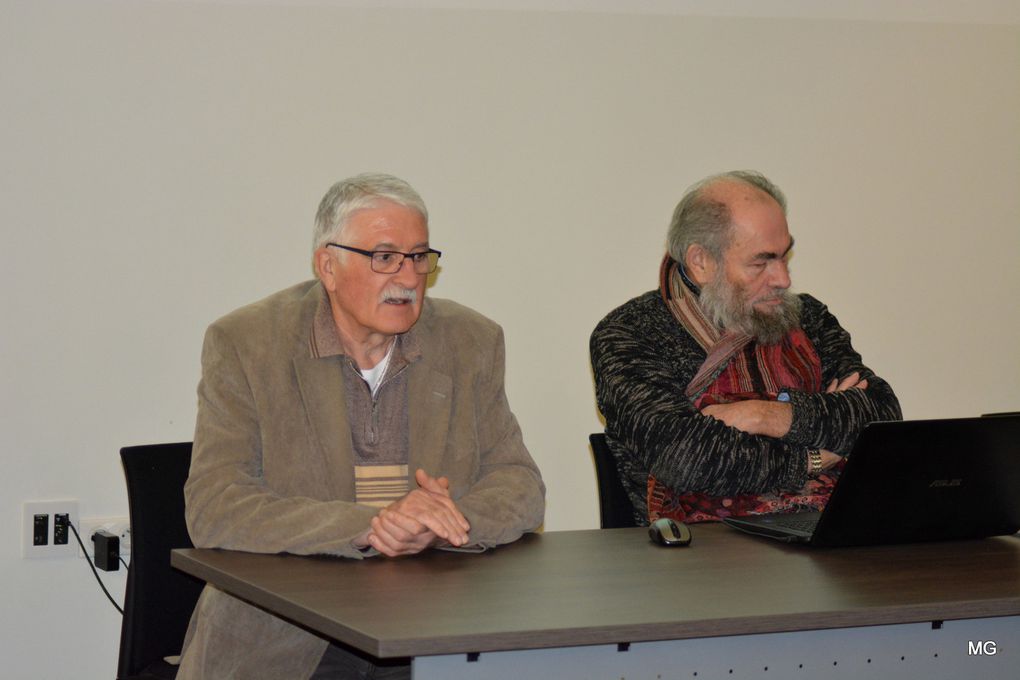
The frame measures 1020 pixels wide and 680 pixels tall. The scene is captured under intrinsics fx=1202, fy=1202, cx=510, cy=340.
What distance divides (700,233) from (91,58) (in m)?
1.73

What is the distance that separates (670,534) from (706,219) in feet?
3.65

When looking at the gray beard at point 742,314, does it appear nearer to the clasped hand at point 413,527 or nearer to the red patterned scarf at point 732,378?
the red patterned scarf at point 732,378

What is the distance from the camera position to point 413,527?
2.01m

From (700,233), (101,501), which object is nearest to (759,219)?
(700,233)

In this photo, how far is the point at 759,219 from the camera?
9.92 ft

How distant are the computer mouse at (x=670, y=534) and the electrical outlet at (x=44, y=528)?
6.07 ft

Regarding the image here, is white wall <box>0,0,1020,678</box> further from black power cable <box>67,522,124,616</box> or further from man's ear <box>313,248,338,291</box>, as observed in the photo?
man's ear <box>313,248,338,291</box>

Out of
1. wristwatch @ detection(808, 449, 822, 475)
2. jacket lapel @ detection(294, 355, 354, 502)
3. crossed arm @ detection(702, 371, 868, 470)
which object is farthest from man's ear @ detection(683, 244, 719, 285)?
jacket lapel @ detection(294, 355, 354, 502)

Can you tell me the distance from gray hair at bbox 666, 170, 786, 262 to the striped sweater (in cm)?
18

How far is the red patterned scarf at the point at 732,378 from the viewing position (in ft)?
9.18

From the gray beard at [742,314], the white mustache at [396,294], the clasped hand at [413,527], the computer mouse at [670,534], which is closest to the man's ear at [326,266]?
the white mustache at [396,294]

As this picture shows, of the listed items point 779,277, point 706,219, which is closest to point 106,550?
point 706,219

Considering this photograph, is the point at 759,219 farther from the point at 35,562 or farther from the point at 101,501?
the point at 35,562

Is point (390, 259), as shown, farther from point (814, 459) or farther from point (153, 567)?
point (814, 459)
